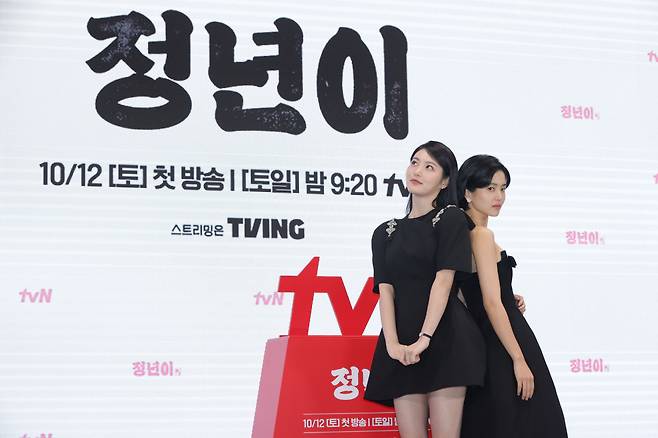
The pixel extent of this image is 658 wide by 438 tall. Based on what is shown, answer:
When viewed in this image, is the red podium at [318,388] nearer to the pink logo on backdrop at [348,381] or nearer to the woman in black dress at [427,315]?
the pink logo on backdrop at [348,381]

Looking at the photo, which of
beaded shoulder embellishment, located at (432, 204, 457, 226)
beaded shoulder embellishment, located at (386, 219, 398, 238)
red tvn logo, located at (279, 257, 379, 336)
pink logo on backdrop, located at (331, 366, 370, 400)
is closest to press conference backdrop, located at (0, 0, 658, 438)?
red tvn logo, located at (279, 257, 379, 336)

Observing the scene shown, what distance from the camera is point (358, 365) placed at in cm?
283

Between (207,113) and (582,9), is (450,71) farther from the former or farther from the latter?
(207,113)

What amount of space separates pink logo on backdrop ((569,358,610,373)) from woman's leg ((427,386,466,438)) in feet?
6.72

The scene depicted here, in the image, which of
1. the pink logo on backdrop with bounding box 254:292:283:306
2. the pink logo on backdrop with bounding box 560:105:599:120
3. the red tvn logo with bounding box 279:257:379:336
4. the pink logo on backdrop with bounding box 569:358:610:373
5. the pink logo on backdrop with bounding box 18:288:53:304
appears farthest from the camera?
the pink logo on backdrop with bounding box 560:105:599:120

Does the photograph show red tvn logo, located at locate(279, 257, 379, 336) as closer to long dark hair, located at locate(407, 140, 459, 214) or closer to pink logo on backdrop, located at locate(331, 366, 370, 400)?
pink logo on backdrop, located at locate(331, 366, 370, 400)

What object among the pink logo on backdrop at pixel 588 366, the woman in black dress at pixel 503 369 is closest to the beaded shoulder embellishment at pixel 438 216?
the woman in black dress at pixel 503 369

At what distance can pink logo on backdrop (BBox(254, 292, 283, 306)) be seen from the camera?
412cm

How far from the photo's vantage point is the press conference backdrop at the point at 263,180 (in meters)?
3.95

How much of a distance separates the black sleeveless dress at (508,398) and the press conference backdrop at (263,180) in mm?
1610

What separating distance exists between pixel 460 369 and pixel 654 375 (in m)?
2.39

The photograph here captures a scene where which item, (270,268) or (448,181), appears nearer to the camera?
(448,181)

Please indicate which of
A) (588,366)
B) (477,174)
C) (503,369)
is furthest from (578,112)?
(503,369)

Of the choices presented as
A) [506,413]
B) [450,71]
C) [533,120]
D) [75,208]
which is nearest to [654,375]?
[533,120]
